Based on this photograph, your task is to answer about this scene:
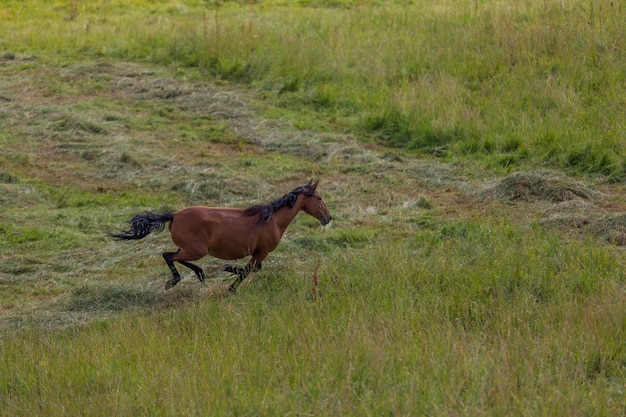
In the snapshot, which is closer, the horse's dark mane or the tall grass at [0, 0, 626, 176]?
the horse's dark mane

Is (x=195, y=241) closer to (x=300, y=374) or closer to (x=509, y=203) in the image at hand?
(x=300, y=374)

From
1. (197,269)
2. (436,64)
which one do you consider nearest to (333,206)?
(197,269)

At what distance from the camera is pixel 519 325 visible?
6449mm

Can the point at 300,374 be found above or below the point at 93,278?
above

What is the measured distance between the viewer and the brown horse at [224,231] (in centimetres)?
777

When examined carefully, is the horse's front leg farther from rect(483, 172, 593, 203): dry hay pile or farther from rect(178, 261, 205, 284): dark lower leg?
rect(483, 172, 593, 203): dry hay pile

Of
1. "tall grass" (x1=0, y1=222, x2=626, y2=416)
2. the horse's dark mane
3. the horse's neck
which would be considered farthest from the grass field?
the horse's dark mane

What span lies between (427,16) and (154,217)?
37.5 feet

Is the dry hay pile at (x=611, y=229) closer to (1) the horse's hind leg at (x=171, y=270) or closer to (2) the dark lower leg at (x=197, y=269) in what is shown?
(2) the dark lower leg at (x=197, y=269)

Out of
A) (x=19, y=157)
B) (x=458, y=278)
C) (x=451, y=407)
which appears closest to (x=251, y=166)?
(x=19, y=157)

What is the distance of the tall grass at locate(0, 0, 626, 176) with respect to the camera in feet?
40.5

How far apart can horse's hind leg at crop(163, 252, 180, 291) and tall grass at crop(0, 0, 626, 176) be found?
5.21m

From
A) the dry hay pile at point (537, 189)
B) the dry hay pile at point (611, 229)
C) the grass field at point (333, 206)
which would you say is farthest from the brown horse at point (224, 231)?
the dry hay pile at point (537, 189)

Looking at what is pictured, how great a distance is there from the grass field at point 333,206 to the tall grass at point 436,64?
0.05 metres
